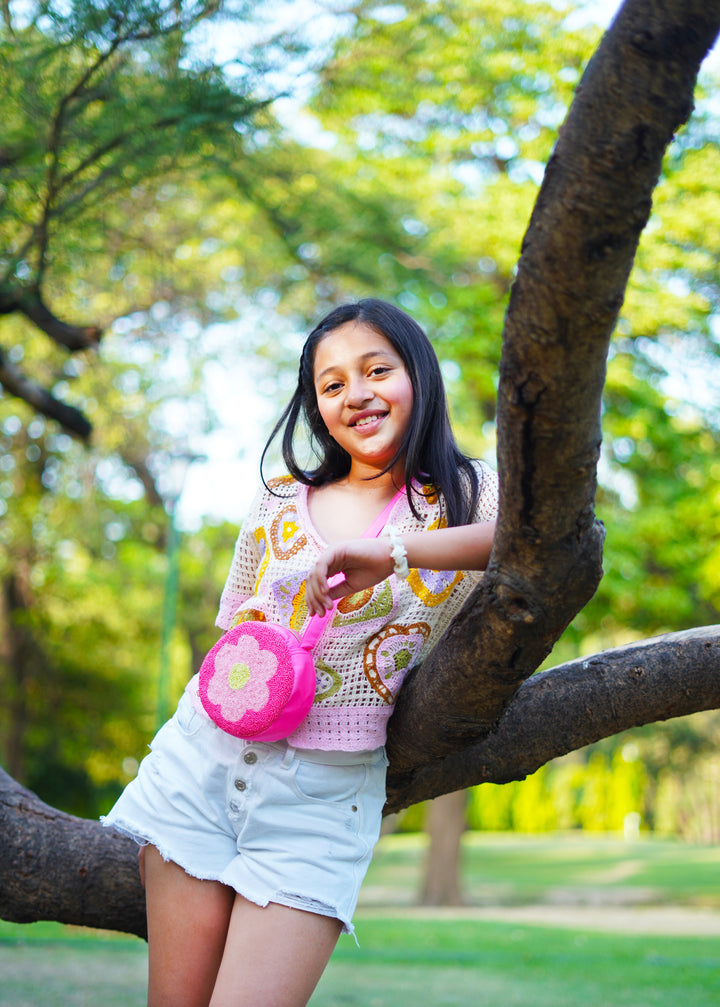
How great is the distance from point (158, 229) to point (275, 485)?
7888mm

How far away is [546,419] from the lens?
1307mm

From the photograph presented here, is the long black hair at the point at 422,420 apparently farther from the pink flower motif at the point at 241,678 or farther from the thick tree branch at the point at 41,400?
the thick tree branch at the point at 41,400

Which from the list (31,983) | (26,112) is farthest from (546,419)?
(31,983)

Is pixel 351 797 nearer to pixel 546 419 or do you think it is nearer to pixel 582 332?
pixel 546 419

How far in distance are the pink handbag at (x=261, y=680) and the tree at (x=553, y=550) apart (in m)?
0.26

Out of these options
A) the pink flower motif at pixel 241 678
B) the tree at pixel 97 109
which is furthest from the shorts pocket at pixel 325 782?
the tree at pixel 97 109

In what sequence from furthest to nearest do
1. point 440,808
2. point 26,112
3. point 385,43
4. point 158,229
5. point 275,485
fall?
1. point 440,808
2. point 158,229
3. point 385,43
4. point 26,112
5. point 275,485

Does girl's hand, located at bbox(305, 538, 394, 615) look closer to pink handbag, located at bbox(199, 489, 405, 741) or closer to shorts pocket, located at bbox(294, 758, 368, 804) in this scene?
pink handbag, located at bbox(199, 489, 405, 741)

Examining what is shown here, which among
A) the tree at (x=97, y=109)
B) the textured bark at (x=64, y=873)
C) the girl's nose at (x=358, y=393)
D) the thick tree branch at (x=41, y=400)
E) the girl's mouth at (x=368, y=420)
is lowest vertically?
the textured bark at (x=64, y=873)

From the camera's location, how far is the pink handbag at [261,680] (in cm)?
171

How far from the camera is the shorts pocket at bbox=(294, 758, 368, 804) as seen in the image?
5.80ft

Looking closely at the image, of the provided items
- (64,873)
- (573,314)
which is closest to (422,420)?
(573,314)

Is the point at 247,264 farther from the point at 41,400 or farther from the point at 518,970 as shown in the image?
the point at 518,970

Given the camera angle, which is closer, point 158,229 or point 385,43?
point 385,43
